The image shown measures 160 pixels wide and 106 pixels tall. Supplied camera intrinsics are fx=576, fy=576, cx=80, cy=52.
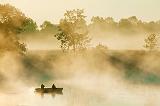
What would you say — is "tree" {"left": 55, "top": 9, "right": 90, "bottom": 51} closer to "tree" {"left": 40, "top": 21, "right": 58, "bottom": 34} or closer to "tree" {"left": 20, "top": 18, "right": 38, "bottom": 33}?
"tree" {"left": 40, "top": 21, "right": 58, "bottom": 34}

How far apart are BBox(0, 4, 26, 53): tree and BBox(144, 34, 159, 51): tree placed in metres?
3.05

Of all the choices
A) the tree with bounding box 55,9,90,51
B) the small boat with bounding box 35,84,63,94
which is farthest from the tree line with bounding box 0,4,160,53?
the small boat with bounding box 35,84,63,94

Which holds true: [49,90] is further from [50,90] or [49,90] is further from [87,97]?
[87,97]

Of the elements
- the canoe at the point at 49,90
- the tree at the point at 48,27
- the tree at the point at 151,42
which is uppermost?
the tree at the point at 48,27

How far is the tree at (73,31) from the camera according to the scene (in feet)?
46.9

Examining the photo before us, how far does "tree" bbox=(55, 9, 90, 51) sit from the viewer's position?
1428 cm

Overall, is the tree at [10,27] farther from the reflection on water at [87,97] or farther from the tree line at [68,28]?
the reflection on water at [87,97]

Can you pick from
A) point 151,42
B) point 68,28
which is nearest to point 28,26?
point 68,28

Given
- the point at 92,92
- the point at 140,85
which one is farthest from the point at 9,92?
the point at 140,85

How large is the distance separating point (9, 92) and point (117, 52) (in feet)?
9.42

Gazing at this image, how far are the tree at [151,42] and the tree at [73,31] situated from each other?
1.44 meters

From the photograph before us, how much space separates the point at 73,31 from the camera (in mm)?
14711

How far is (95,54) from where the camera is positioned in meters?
14.3

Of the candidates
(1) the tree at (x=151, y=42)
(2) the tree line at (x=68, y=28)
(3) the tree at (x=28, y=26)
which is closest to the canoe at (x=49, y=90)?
(2) the tree line at (x=68, y=28)
